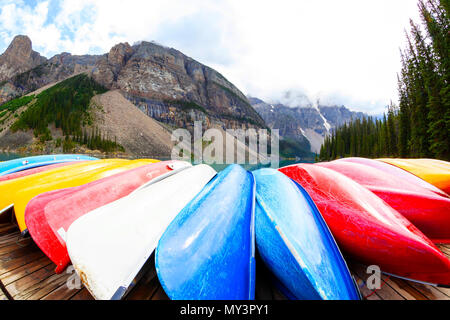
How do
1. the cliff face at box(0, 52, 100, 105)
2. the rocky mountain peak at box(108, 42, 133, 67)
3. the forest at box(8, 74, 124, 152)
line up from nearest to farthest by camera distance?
the forest at box(8, 74, 124, 152) < the cliff face at box(0, 52, 100, 105) < the rocky mountain peak at box(108, 42, 133, 67)

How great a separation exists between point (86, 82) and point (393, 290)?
396 feet

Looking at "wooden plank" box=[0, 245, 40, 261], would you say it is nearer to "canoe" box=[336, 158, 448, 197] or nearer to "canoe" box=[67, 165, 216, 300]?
"canoe" box=[67, 165, 216, 300]

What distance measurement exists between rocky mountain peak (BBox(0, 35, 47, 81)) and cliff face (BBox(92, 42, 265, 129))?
198ft

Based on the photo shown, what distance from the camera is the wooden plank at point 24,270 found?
161 centimetres

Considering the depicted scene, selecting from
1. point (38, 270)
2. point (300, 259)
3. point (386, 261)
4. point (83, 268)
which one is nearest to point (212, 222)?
point (300, 259)

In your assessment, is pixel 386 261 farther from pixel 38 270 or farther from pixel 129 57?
pixel 129 57

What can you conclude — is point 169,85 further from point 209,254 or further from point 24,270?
point 209,254

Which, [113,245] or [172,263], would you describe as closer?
[172,263]

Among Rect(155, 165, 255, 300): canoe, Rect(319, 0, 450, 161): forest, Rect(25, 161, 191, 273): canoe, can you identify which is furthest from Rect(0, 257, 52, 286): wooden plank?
Rect(319, 0, 450, 161): forest

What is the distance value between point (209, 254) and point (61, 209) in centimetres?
181

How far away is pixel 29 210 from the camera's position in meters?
1.99

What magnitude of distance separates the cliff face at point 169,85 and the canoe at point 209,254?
4425 inches

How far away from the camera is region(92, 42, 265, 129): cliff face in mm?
103625

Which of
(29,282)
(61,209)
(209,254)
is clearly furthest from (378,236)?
(61,209)
